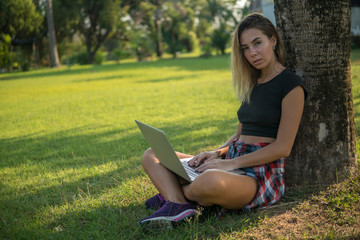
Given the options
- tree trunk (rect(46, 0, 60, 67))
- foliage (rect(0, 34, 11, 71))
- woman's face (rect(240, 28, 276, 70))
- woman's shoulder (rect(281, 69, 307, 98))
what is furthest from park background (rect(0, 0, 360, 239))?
tree trunk (rect(46, 0, 60, 67))

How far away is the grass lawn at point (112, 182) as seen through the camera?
225 centimetres

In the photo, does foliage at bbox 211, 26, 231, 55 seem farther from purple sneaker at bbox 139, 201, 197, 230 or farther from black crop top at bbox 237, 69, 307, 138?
purple sneaker at bbox 139, 201, 197, 230

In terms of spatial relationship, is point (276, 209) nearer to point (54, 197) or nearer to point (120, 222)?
point (120, 222)

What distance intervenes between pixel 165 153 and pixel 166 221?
449mm

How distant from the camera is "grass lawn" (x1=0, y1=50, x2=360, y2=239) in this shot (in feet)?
7.39

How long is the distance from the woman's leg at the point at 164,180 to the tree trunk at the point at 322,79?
3.53ft

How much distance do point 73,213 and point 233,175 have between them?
4.58 ft

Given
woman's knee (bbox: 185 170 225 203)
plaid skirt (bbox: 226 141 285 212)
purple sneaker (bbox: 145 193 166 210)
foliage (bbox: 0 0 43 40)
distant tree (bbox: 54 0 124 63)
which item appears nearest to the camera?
woman's knee (bbox: 185 170 225 203)

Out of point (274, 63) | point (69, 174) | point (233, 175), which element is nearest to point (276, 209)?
point (233, 175)

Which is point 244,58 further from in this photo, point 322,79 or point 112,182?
point 112,182

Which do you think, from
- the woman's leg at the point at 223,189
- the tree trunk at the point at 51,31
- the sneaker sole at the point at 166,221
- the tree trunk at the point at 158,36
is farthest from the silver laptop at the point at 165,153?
the tree trunk at the point at 158,36

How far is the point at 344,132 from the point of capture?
2.65 m

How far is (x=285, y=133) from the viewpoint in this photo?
2211 millimetres

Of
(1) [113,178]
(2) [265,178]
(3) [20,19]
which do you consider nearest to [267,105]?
(2) [265,178]
